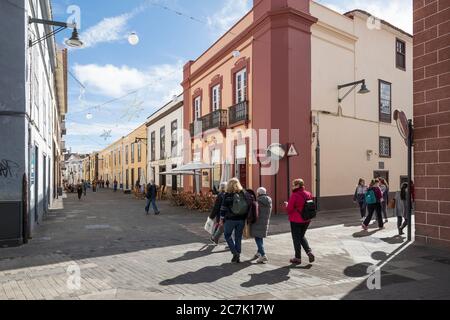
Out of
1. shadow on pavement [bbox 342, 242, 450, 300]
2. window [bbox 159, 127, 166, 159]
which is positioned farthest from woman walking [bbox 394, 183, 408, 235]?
window [bbox 159, 127, 166, 159]

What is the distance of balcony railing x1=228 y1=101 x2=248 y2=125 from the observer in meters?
17.7

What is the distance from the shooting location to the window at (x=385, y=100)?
64.2 ft

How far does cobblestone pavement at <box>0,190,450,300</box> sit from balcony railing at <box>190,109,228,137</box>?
9.59 metres

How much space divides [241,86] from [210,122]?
3.16 meters

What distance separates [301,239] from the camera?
7184 mm

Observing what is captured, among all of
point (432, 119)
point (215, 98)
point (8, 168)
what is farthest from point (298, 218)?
point (215, 98)

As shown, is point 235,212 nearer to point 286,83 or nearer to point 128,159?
point 286,83

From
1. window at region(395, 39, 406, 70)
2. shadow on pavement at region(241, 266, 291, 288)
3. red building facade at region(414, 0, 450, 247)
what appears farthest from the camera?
window at region(395, 39, 406, 70)

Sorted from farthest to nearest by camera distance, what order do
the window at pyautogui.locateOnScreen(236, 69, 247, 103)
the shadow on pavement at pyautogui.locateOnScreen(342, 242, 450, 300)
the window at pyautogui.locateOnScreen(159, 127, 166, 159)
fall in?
the window at pyautogui.locateOnScreen(159, 127, 166, 159)
the window at pyautogui.locateOnScreen(236, 69, 247, 103)
the shadow on pavement at pyautogui.locateOnScreen(342, 242, 450, 300)

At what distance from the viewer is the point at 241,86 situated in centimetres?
1878

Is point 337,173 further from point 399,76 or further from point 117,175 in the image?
point 117,175

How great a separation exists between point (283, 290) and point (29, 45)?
8445 millimetres

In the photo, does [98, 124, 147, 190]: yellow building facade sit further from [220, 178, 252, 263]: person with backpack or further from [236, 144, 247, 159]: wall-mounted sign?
[220, 178, 252, 263]: person with backpack
